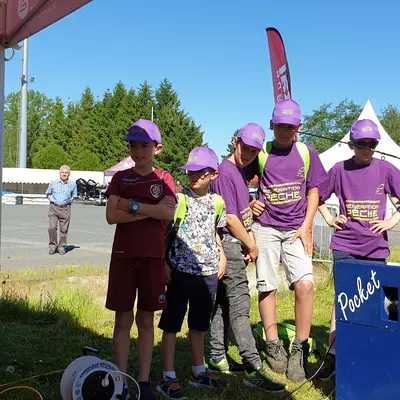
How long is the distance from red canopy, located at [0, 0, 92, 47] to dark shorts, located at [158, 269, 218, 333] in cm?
176

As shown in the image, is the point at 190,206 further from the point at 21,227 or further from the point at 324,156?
the point at 21,227

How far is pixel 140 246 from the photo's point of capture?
11.2 ft

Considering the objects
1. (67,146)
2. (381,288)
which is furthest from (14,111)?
(381,288)

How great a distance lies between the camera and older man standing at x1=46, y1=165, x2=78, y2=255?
11.5 m

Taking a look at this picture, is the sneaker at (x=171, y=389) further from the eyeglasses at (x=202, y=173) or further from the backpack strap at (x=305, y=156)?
the backpack strap at (x=305, y=156)

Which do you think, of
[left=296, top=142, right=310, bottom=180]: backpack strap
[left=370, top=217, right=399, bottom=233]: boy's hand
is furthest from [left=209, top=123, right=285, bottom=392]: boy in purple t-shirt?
[left=370, top=217, right=399, bottom=233]: boy's hand

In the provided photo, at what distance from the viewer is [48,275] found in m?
6.82

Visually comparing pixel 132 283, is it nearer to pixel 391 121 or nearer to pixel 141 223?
pixel 141 223

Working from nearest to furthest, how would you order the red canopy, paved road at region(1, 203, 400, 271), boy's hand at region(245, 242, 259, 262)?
the red canopy
boy's hand at region(245, 242, 259, 262)
paved road at region(1, 203, 400, 271)

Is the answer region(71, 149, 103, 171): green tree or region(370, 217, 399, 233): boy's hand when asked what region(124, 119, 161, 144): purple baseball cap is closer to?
region(370, 217, 399, 233): boy's hand

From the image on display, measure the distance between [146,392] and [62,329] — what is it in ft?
5.93

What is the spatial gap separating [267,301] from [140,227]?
1.40m

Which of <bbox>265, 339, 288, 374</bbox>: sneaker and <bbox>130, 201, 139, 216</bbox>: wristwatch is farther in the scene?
<bbox>265, 339, 288, 374</bbox>: sneaker

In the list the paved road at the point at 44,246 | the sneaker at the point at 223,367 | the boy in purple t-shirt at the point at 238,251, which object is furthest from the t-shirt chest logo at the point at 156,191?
the paved road at the point at 44,246
